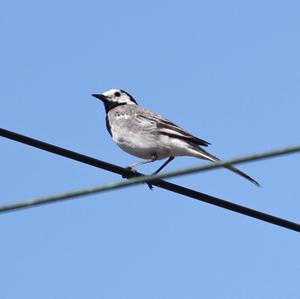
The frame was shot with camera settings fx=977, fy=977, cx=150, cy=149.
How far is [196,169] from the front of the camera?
22.8 ft

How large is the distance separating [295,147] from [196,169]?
772 mm

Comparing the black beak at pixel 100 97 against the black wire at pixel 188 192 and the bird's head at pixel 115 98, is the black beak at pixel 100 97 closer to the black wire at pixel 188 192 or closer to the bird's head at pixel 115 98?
the bird's head at pixel 115 98

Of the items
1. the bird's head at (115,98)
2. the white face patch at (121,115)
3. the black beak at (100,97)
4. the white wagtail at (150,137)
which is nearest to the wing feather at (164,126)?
the white wagtail at (150,137)

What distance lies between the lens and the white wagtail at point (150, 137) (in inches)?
565

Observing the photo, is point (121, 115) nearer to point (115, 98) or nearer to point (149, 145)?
point (149, 145)

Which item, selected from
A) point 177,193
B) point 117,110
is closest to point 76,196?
point 177,193

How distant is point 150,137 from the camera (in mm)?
15195

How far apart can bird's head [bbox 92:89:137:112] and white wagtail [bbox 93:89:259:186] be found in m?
1.10

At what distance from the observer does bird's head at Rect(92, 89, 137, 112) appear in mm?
17891

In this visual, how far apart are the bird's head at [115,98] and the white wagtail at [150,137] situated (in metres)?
1.10

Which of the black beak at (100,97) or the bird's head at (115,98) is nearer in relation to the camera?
the bird's head at (115,98)

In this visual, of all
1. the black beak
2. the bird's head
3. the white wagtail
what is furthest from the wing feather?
the black beak

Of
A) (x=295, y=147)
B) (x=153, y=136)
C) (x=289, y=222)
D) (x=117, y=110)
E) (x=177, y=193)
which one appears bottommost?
(x=295, y=147)

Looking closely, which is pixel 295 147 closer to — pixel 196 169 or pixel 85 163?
pixel 196 169
